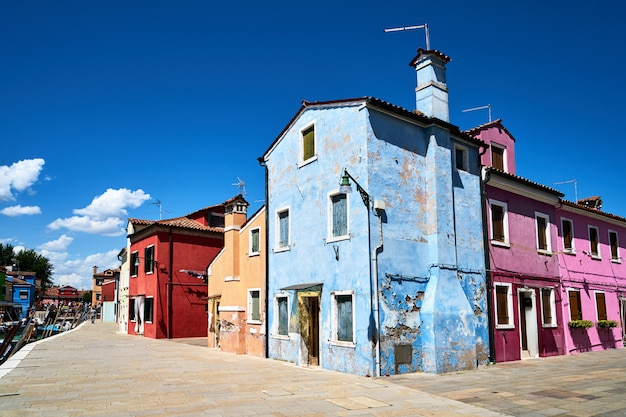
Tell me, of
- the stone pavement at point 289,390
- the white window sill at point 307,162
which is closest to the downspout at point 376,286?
the stone pavement at point 289,390

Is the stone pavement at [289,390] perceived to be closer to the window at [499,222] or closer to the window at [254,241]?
the window at [499,222]

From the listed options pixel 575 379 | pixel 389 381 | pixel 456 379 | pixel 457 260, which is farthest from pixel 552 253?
pixel 389 381

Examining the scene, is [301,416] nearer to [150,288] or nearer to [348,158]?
[348,158]

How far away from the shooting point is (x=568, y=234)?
20.5m

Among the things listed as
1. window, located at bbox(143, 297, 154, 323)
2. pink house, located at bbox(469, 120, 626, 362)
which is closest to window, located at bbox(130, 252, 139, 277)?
window, located at bbox(143, 297, 154, 323)

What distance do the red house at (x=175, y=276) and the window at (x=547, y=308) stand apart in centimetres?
1850

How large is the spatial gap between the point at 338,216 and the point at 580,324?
39.0ft

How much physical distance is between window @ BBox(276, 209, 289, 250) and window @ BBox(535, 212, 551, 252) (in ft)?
32.2

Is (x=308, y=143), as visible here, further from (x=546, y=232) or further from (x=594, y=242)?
(x=594, y=242)

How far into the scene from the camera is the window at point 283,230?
1662 centimetres

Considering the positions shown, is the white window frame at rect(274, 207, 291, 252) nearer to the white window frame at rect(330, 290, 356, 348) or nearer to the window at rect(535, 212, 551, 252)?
the white window frame at rect(330, 290, 356, 348)

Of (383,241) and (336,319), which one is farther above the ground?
(383,241)

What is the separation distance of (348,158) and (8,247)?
7874 cm

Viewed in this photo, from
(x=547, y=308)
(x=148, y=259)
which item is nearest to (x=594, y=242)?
(x=547, y=308)
